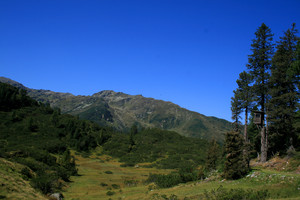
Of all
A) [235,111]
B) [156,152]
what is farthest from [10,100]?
[235,111]

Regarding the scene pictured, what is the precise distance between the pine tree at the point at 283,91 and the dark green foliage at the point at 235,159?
25.2 feet

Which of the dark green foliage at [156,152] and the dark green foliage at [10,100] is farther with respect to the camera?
the dark green foliage at [10,100]

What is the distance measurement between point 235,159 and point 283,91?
45.8 feet

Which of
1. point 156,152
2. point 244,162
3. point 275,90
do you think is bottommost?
point 156,152

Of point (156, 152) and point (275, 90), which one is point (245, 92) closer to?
point (275, 90)

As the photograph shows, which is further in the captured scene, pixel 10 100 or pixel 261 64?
pixel 10 100

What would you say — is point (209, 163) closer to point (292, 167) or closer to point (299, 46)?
point (292, 167)

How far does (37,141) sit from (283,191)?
7895 centimetres

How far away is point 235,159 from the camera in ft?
77.8

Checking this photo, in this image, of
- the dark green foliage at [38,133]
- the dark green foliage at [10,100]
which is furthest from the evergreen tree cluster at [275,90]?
the dark green foliage at [10,100]

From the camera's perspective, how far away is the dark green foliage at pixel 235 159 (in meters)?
23.1

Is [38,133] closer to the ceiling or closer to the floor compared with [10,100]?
closer to the floor

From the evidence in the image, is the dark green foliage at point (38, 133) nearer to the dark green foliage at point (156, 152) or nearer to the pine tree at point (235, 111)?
the dark green foliage at point (156, 152)

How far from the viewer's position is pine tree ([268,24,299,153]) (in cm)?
2852
